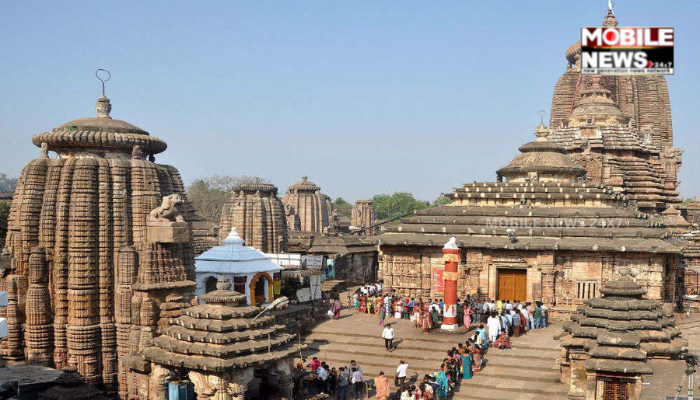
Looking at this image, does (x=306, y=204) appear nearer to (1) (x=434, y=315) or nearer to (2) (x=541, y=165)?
(2) (x=541, y=165)

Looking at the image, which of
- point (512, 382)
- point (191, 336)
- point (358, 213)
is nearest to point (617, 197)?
point (512, 382)

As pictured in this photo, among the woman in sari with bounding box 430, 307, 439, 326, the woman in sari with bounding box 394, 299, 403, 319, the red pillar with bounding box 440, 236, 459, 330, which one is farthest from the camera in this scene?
the woman in sari with bounding box 394, 299, 403, 319

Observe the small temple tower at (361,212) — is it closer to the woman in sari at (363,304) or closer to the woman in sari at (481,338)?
the woman in sari at (363,304)

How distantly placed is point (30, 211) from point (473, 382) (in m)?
12.2

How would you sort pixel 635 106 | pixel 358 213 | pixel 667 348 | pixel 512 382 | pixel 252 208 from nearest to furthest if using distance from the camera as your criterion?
pixel 667 348
pixel 512 382
pixel 252 208
pixel 635 106
pixel 358 213

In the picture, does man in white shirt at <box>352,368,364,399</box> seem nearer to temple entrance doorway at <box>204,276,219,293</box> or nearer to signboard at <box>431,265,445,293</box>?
temple entrance doorway at <box>204,276,219,293</box>

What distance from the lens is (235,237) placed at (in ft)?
83.1

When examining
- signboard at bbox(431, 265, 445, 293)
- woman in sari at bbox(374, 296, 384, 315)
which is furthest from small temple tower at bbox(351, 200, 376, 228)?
woman in sari at bbox(374, 296, 384, 315)

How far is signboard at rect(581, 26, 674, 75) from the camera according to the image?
1898cm

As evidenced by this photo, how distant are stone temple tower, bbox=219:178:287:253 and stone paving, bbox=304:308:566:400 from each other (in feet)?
33.0

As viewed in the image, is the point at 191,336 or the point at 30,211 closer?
the point at 191,336

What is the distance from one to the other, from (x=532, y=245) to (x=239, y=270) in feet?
35.4

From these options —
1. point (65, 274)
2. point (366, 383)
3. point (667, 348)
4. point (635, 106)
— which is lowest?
point (366, 383)

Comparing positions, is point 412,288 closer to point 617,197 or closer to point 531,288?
point 531,288
